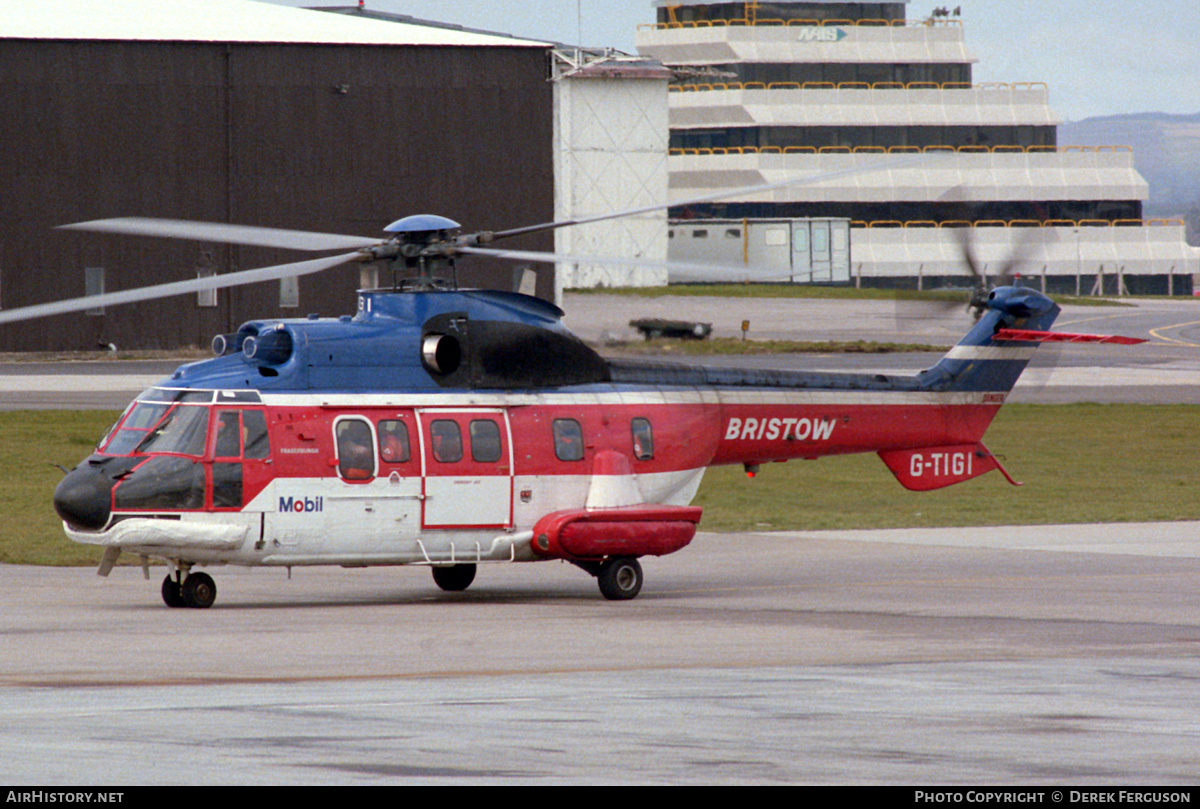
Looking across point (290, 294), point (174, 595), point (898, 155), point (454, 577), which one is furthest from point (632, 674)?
point (898, 155)

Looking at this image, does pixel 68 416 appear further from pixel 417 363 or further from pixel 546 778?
pixel 546 778

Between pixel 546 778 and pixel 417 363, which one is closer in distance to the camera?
pixel 546 778

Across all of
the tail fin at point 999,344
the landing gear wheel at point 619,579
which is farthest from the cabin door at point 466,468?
the tail fin at point 999,344

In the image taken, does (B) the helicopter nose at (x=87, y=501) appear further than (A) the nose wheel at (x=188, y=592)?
No

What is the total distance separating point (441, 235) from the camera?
16703mm

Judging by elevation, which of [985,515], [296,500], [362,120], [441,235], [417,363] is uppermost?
[362,120]

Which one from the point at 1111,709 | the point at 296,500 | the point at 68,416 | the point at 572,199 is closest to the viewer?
the point at 1111,709

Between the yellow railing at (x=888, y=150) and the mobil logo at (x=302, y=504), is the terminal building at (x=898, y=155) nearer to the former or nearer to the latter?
the yellow railing at (x=888, y=150)

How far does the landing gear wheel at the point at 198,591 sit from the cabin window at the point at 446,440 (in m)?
2.65

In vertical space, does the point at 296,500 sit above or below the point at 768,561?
above

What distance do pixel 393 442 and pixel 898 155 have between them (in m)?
88.4

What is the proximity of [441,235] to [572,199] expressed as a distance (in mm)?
65846

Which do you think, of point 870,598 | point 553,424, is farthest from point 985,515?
point 553,424

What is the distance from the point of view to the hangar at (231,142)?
182 ft
